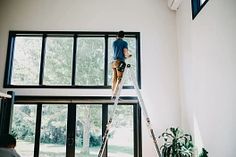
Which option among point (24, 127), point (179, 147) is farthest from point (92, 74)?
point (179, 147)

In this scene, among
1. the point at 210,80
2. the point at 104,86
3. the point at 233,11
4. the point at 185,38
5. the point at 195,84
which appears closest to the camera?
the point at 233,11

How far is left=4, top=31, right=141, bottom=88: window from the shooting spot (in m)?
5.31

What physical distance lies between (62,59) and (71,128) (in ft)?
5.29

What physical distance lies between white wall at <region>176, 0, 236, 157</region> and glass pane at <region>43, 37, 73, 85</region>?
2.61 meters

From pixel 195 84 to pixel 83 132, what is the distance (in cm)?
257

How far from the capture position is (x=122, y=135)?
5113mm

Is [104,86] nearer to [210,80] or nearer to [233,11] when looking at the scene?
[210,80]

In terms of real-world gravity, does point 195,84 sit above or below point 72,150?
above

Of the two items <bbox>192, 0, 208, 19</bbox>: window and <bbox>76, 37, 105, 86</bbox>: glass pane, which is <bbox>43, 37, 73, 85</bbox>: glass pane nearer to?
<bbox>76, 37, 105, 86</bbox>: glass pane

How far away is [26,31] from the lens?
544cm

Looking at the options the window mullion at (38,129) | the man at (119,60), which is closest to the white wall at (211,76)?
the man at (119,60)

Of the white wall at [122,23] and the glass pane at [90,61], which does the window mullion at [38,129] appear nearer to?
the white wall at [122,23]

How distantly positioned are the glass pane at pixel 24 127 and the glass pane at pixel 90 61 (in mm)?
1259

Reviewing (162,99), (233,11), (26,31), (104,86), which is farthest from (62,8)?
(233,11)
